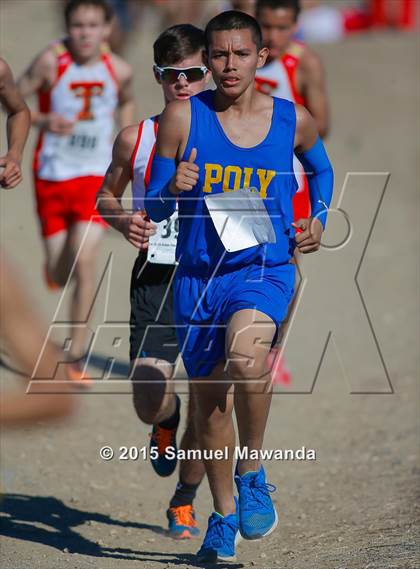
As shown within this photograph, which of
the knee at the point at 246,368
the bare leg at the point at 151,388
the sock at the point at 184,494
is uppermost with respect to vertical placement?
the knee at the point at 246,368

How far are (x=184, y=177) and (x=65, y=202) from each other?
353 centimetres

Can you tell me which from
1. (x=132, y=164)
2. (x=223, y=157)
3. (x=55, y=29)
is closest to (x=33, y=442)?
(x=132, y=164)

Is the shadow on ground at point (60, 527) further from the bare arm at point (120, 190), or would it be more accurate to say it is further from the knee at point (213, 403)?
the bare arm at point (120, 190)

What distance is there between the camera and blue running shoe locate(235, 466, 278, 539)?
4.62 metres

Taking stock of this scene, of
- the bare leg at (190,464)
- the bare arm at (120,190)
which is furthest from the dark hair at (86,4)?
the bare leg at (190,464)

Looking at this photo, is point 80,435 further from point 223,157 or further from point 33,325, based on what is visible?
point 223,157

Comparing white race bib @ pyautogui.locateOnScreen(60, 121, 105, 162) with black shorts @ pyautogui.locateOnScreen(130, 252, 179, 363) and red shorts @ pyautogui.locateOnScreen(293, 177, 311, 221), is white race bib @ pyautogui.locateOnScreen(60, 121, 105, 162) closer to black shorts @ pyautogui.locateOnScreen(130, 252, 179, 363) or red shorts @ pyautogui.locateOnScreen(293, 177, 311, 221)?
red shorts @ pyautogui.locateOnScreen(293, 177, 311, 221)

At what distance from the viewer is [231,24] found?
4621 millimetres

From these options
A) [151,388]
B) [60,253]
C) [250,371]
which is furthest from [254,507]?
[60,253]

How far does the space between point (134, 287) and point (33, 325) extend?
128 centimetres

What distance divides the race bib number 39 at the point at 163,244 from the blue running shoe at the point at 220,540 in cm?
127

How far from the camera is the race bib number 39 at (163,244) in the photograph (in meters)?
5.40

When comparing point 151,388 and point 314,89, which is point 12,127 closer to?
point 151,388

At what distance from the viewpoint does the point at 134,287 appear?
18.2 feet
